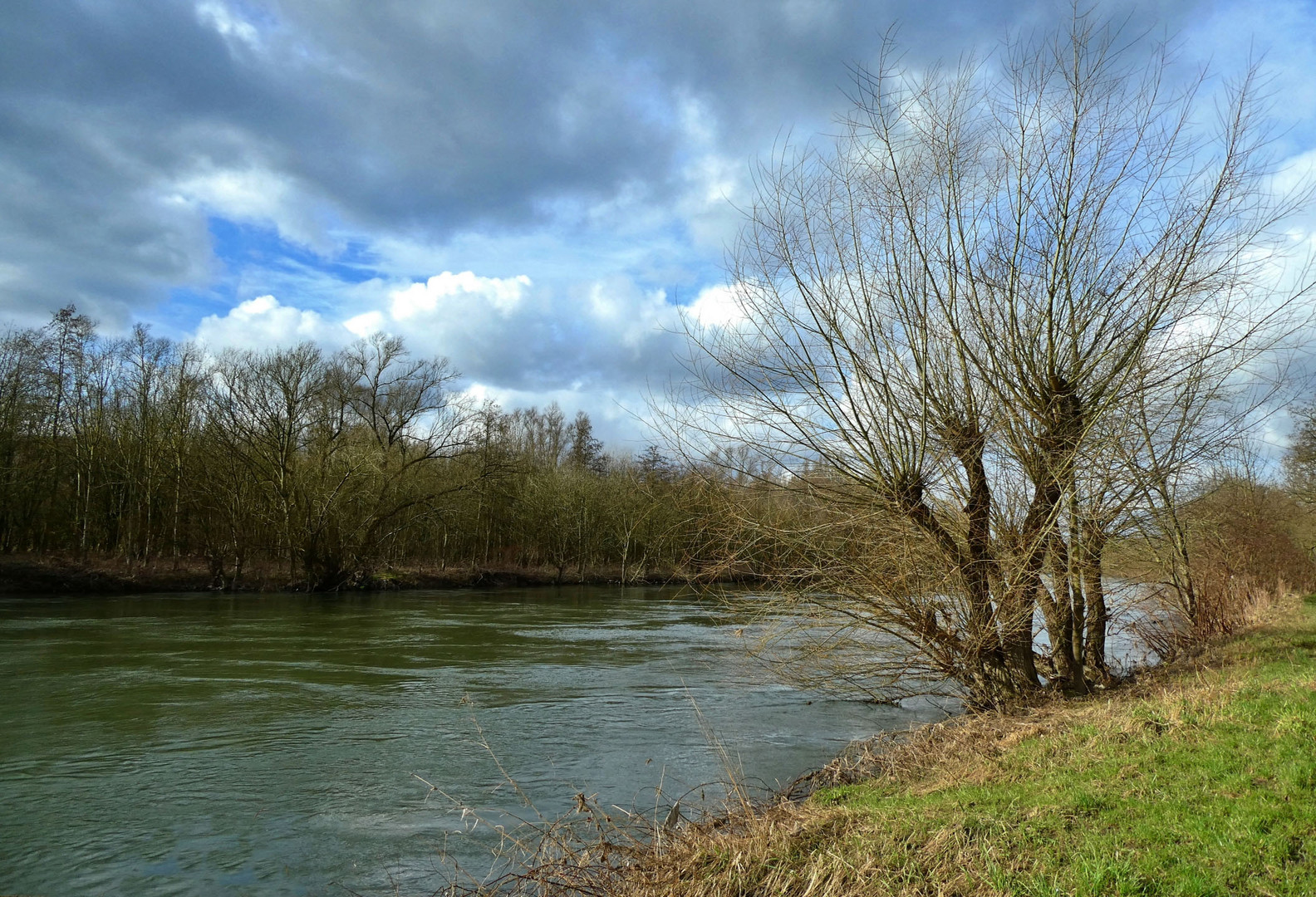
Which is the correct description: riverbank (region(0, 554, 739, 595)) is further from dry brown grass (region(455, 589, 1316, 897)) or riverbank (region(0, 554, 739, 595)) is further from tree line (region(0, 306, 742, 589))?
dry brown grass (region(455, 589, 1316, 897))

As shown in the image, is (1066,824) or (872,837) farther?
(872,837)

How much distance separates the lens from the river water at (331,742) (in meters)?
7.21

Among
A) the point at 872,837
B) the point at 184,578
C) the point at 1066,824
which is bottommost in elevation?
the point at 872,837

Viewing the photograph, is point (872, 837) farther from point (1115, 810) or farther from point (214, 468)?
point (214, 468)

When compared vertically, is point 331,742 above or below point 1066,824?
below

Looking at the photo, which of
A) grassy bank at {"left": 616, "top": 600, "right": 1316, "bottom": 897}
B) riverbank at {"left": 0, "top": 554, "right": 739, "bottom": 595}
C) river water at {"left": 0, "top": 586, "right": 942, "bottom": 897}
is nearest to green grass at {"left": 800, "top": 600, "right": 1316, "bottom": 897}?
grassy bank at {"left": 616, "top": 600, "right": 1316, "bottom": 897}

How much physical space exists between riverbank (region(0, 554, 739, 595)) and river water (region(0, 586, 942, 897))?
8.56m

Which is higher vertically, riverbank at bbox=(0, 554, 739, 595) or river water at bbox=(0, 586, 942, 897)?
riverbank at bbox=(0, 554, 739, 595)

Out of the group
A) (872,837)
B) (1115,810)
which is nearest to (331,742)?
(872,837)

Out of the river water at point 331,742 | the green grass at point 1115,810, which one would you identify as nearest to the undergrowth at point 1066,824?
the green grass at point 1115,810

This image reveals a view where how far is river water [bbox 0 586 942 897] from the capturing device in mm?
7211

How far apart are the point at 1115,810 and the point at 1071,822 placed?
0.35 metres

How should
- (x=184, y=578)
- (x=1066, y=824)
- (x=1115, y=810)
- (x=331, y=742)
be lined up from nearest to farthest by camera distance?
1. (x=1066, y=824)
2. (x=1115, y=810)
3. (x=331, y=742)
4. (x=184, y=578)

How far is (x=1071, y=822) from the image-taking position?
16.4 feet
